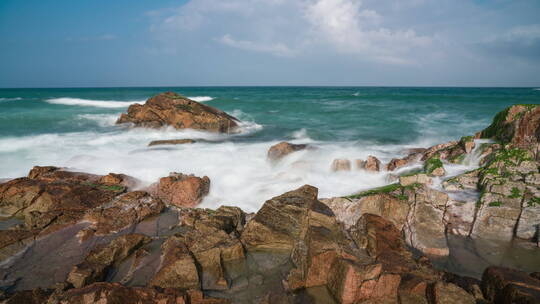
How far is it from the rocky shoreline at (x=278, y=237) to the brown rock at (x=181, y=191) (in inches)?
1.7

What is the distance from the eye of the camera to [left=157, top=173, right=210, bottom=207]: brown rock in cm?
969

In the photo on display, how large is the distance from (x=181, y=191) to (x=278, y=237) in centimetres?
432

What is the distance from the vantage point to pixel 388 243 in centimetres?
614

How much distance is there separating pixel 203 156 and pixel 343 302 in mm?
10662

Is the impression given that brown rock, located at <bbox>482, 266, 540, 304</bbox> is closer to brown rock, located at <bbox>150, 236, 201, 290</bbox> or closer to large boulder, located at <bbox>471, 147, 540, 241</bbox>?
large boulder, located at <bbox>471, 147, 540, 241</bbox>

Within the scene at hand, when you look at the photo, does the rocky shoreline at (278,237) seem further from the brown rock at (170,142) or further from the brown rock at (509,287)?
the brown rock at (170,142)

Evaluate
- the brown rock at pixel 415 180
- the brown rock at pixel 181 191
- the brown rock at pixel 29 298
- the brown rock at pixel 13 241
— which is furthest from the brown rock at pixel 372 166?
the brown rock at pixel 13 241

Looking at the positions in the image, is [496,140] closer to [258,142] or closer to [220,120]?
[258,142]

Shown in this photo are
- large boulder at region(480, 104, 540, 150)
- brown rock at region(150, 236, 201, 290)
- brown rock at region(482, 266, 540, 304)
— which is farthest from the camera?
large boulder at region(480, 104, 540, 150)

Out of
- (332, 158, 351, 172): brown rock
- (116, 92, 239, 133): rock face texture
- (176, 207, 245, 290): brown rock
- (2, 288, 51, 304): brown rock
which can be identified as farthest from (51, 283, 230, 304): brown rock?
(116, 92, 239, 133): rock face texture

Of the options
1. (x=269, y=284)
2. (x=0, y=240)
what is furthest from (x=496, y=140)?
(x=0, y=240)

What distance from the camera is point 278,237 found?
21.7 ft

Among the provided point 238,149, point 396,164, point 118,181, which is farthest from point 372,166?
point 118,181

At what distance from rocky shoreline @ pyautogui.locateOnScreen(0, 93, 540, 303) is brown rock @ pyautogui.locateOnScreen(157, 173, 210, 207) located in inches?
1.7
